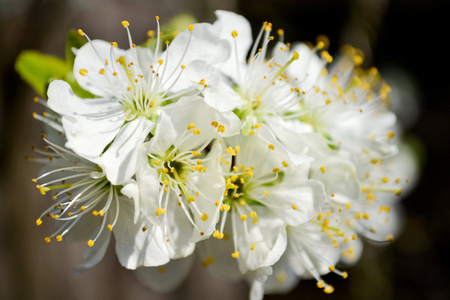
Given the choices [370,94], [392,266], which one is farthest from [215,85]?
[392,266]

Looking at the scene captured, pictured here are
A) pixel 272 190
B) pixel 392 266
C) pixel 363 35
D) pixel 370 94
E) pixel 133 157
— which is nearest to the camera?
pixel 133 157

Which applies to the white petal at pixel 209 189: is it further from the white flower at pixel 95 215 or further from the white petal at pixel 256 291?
the white petal at pixel 256 291

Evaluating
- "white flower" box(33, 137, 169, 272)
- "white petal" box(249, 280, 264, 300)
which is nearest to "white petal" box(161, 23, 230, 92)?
"white flower" box(33, 137, 169, 272)

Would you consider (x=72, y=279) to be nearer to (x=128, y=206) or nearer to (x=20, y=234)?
(x=20, y=234)

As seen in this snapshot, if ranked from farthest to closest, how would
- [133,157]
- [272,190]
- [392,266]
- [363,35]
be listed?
[392,266], [363,35], [272,190], [133,157]

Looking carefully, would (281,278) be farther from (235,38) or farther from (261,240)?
(235,38)

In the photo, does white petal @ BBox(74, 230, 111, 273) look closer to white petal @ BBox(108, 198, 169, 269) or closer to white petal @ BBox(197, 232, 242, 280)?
white petal @ BBox(108, 198, 169, 269)

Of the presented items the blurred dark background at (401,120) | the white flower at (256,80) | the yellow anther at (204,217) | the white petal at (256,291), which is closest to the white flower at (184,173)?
the yellow anther at (204,217)

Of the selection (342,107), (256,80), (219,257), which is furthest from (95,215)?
(342,107)
